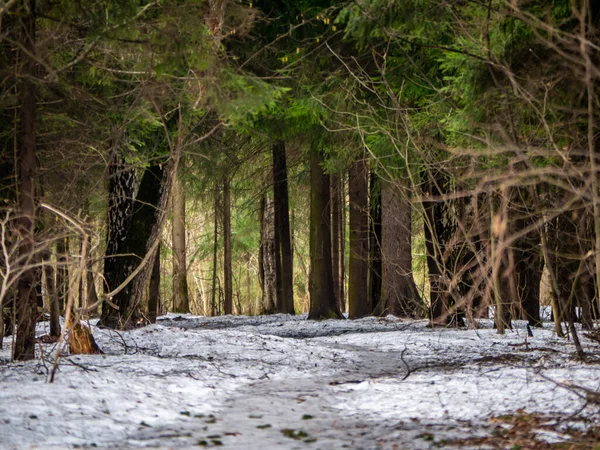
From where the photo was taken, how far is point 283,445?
533 centimetres

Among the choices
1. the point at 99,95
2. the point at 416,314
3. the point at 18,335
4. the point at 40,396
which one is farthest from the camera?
the point at 416,314

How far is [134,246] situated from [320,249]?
602cm

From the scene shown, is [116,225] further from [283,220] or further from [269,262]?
[269,262]

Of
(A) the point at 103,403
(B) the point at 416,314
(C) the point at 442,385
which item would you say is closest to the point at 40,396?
A: (A) the point at 103,403

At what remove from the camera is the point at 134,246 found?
13906 mm

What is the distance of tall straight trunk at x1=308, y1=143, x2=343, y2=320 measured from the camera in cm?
1866

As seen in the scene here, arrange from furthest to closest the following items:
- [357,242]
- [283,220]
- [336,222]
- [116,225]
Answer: [336,222]
[283,220]
[357,242]
[116,225]

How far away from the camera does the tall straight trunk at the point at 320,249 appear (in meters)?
18.7

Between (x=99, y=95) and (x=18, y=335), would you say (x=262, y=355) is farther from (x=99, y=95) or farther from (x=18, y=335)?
(x=99, y=95)

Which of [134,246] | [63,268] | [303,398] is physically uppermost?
[134,246]

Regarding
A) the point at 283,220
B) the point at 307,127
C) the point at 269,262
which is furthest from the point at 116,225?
the point at 269,262

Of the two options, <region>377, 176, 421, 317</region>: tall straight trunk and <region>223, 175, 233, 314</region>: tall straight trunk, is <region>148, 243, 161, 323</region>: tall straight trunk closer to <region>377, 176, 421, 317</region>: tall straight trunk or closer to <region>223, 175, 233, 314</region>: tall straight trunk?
<region>377, 176, 421, 317</region>: tall straight trunk

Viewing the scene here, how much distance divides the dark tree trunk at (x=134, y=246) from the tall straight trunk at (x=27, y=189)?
501 centimetres

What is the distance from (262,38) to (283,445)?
373 inches
